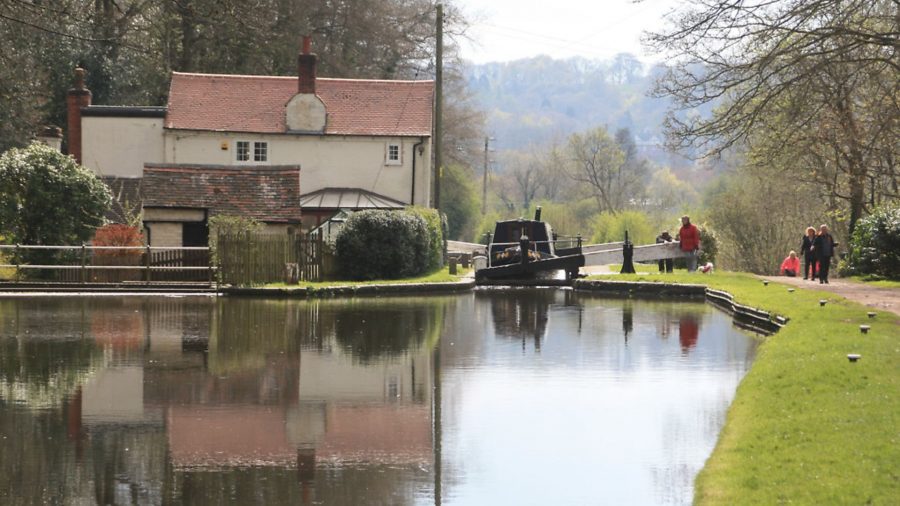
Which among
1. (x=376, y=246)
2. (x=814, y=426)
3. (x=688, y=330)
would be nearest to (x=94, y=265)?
(x=376, y=246)

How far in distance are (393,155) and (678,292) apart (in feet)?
60.4

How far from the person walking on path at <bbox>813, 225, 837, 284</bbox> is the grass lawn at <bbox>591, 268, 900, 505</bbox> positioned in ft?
42.6

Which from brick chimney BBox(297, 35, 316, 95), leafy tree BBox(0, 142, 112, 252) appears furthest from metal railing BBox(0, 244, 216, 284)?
brick chimney BBox(297, 35, 316, 95)

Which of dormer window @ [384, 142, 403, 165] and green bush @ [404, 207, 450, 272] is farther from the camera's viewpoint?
dormer window @ [384, 142, 403, 165]

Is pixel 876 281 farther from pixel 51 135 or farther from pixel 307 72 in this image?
pixel 51 135

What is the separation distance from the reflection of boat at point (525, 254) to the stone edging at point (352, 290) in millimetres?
3437

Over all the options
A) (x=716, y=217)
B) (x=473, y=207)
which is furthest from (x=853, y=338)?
(x=473, y=207)

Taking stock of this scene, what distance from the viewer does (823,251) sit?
112 ft

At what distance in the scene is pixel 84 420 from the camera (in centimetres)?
1420

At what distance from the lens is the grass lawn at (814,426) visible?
9.98m

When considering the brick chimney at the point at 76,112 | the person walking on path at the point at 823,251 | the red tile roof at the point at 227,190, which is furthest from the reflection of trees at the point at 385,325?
the brick chimney at the point at 76,112

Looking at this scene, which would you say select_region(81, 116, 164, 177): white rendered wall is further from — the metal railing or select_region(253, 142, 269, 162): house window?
the metal railing

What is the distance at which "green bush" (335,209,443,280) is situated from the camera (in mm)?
36781

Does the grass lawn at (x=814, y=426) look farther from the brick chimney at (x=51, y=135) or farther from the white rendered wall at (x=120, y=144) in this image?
the brick chimney at (x=51, y=135)
